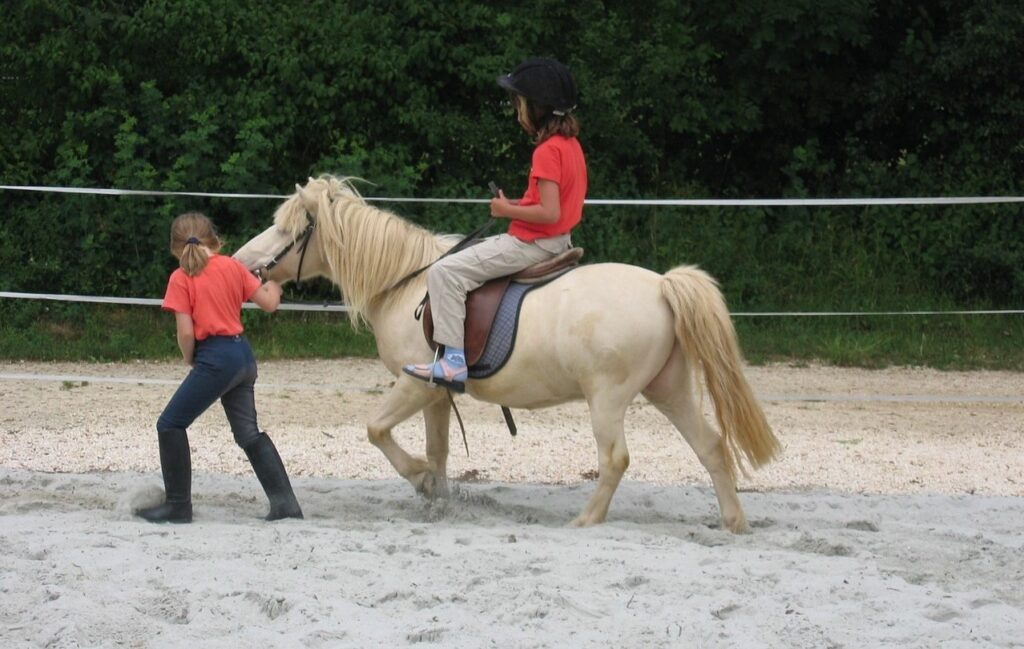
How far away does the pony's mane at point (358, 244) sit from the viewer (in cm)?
640

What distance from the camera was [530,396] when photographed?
6.11 m

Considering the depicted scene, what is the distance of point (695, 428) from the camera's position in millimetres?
6094

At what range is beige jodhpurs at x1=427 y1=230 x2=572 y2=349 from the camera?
6031 mm

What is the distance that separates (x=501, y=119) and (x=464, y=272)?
8.12 meters

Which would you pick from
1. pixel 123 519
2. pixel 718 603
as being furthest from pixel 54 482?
pixel 718 603

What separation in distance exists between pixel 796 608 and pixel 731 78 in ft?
35.4

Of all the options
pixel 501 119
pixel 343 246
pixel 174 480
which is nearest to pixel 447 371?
pixel 343 246

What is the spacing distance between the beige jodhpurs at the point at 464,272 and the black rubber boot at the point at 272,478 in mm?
891

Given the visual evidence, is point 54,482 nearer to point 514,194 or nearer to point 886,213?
point 514,194

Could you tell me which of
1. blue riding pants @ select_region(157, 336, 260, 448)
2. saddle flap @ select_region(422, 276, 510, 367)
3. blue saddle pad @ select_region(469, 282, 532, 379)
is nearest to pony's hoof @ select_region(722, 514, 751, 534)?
blue saddle pad @ select_region(469, 282, 532, 379)

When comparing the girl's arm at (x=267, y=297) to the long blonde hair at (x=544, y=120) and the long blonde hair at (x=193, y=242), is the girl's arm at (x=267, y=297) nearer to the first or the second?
the long blonde hair at (x=193, y=242)

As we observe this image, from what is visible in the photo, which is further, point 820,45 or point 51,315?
point 820,45

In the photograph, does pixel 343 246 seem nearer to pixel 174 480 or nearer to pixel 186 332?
pixel 186 332

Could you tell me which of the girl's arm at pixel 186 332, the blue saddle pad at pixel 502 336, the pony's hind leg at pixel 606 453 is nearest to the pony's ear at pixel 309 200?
the girl's arm at pixel 186 332
